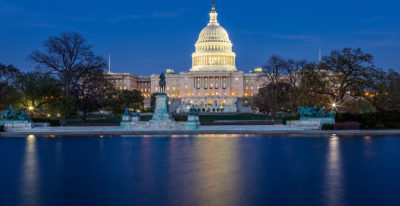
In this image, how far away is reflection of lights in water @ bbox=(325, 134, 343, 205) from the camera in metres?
9.98

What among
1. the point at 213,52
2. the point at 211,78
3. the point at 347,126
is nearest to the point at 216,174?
the point at 347,126

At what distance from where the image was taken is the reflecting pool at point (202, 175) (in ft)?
33.1

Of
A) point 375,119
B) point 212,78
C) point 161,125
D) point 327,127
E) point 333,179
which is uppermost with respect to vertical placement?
point 212,78

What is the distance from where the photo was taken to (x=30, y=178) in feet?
41.2

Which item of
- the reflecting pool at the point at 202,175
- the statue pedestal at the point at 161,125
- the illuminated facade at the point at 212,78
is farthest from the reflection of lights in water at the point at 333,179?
the illuminated facade at the point at 212,78

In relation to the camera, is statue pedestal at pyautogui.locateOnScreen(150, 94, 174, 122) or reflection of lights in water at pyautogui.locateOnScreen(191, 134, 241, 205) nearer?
reflection of lights in water at pyautogui.locateOnScreen(191, 134, 241, 205)

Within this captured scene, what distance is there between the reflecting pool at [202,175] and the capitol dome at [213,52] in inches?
4731

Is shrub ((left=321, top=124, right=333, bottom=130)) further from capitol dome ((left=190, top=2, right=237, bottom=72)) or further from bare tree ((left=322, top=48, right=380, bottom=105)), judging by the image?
capitol dome ((left=190, top=2, right=237, bottom=72))

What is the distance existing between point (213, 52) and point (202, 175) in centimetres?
12861

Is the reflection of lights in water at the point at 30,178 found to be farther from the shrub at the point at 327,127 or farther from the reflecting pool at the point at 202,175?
the shrub at the point at 327,127

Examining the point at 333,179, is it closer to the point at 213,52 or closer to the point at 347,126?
the point at 347,126

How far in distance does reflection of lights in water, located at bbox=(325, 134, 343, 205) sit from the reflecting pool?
3cm

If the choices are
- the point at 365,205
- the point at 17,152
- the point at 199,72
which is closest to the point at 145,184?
the point at 365,205

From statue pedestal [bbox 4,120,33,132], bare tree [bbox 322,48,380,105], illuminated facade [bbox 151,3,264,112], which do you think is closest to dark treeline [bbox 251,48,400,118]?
bare tree [bbox 322,48,380,105]
